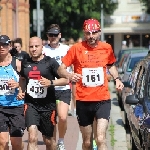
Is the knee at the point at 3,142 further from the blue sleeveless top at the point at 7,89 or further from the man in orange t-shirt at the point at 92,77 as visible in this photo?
the man in orange t-shirt at the point at 92,77

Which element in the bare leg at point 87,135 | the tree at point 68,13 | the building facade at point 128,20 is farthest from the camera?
the building facade at point 128,20

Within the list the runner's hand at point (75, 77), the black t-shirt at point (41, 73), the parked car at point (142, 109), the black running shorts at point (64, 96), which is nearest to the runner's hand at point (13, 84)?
the black t-shirt at point (41, 73)

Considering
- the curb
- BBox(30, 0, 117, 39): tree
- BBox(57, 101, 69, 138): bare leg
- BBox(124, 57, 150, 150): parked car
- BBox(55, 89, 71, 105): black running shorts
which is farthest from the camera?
BBox(30, 0, 117, 39): tree

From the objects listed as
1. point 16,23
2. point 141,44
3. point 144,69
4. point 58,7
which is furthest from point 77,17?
point 144,69

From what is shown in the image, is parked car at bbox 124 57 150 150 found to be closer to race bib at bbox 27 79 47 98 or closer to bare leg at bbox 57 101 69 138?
bare leg at bbox 57 101 69 138

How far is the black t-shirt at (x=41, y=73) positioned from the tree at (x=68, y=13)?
37960 millimetres

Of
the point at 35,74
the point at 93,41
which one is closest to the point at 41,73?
the point at 35,74

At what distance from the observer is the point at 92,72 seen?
28.1ft

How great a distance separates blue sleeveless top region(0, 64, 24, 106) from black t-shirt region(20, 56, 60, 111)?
18cm

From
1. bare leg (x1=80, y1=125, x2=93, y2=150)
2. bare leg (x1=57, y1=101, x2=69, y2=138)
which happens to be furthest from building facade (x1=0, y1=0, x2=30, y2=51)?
bare leg (x1=80, y1=125, x2=93, y2=150)

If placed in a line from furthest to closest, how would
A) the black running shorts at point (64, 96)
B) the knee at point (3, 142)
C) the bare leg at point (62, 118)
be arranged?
the black running shorts at point (64, 96)
the bare leg at point (62, 118)
the knee at point (3, 142)

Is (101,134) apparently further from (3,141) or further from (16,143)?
(3,141)

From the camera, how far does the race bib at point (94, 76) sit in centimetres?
855

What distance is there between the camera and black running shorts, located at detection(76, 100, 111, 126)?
8.55 m
